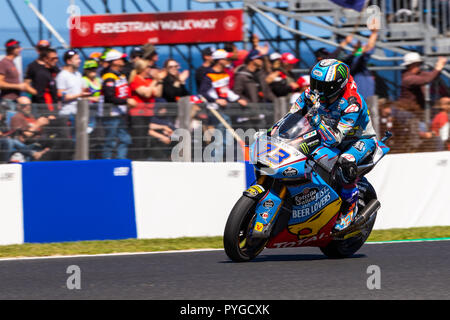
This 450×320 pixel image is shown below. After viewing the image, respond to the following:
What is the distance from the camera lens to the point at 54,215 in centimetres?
975

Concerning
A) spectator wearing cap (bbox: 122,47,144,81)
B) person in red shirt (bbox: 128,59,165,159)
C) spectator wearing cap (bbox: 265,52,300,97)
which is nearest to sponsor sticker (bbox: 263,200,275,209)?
person in red shirt (bbox: 128,59,165,159)

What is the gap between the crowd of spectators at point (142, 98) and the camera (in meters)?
11.2

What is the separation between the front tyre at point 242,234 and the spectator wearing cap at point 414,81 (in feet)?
19.6

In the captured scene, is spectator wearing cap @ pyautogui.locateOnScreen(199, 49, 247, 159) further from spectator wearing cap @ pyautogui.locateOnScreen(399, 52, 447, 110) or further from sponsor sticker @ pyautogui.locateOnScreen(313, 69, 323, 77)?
sponsor sticker @ pyautogui.locateOnScreen(313, 69, 323, 77)

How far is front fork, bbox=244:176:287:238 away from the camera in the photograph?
7500mm

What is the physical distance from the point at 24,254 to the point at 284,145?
9.91 feet

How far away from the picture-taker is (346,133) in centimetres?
772

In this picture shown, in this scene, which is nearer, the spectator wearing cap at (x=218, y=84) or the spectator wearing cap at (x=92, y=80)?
the spectator wearing cap at (x=92, y=80)

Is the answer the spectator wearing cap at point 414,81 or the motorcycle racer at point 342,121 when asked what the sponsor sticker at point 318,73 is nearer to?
the motorcycle racer at point 342,121

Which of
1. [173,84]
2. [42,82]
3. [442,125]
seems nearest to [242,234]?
[42,82]

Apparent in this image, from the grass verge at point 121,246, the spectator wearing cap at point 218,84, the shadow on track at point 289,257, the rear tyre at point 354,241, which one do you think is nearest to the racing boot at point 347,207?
the rear tyre at point 354,241

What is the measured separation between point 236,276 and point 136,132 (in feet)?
15.9

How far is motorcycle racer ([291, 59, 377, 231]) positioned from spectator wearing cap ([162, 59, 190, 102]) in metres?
4.71

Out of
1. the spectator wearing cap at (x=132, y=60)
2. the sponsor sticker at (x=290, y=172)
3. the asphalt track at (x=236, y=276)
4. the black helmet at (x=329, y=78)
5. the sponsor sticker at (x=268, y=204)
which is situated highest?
the spectator wearing cap at (x=132, y=60)
